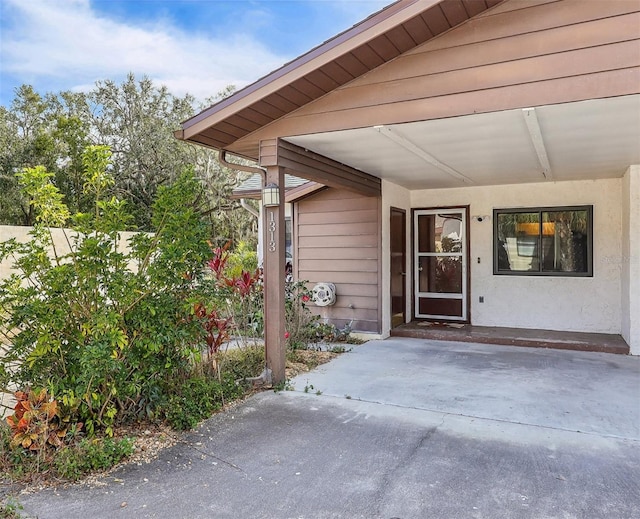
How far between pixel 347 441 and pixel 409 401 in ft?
3.30

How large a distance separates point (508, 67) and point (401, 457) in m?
2.92

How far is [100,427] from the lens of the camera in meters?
3.39

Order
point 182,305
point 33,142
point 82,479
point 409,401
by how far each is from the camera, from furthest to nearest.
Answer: point 33,142 → point 409,401 → point 182,305 → point 82,479

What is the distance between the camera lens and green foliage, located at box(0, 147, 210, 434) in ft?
10.4

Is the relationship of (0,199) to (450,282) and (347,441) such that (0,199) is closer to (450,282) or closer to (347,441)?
(450,282)

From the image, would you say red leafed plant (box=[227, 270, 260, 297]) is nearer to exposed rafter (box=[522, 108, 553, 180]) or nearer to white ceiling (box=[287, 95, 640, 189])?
white ceiling (box=[287, 95, 640, 189])

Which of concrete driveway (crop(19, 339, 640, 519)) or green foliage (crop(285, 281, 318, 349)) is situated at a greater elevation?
green foliage (crop(285, 281, 318, 349))

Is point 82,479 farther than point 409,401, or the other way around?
point 409,401

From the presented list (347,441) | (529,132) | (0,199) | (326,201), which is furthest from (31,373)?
(0,199)

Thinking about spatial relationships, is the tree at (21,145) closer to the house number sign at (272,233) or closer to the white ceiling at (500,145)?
the house number sign at (272,233)

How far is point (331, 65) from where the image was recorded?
388cm

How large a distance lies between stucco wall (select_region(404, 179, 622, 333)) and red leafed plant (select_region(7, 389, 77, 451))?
6.25 m

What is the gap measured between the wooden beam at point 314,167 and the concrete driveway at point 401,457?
7.24ft

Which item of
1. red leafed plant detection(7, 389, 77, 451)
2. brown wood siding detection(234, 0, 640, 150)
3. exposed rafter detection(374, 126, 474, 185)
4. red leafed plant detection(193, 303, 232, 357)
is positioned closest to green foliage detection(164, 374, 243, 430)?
red leafed plant detection(193, 303, 232, 357)
